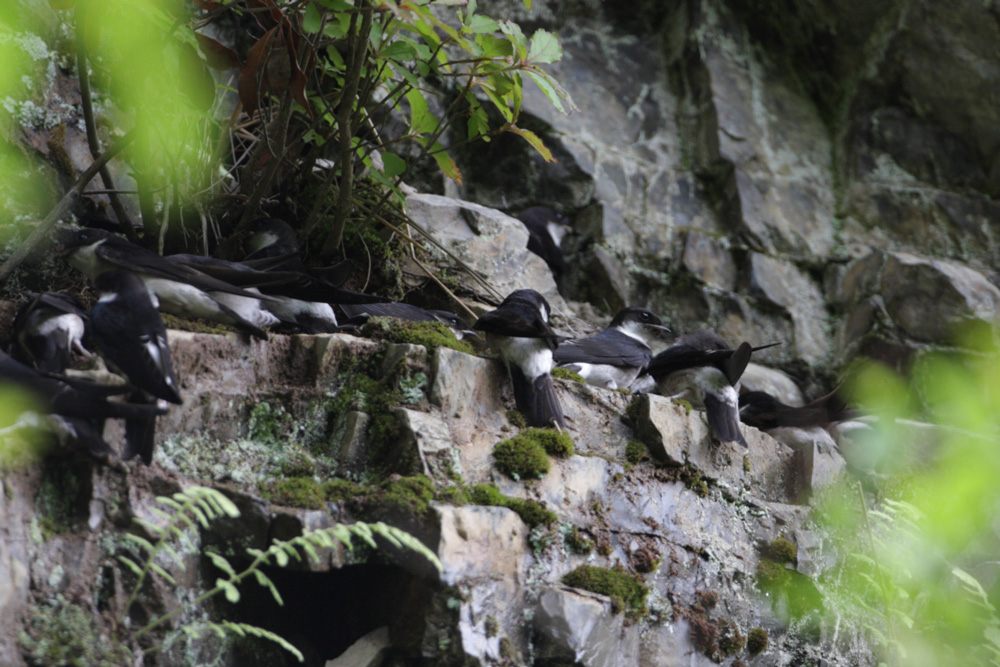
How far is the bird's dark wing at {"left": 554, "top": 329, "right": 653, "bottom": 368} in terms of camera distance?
5105 millimetres

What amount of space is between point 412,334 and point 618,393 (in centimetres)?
116

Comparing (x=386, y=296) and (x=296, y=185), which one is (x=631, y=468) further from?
(x=296, y=185)

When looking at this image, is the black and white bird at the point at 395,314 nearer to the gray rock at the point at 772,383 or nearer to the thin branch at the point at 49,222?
the thin branch at the point at 49,222

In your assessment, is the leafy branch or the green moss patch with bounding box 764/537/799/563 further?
the green moss patch with bounding box 764/537/799/563

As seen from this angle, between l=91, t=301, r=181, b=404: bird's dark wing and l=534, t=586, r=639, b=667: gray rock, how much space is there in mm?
1662

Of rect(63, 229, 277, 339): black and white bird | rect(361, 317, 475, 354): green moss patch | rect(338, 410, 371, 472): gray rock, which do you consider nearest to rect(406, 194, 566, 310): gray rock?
rect(361, 317, 475, 354): green moss patch

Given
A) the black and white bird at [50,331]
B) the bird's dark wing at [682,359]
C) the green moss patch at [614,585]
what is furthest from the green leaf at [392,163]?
the green moss patch at [614,585]

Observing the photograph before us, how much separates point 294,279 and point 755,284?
436 cm

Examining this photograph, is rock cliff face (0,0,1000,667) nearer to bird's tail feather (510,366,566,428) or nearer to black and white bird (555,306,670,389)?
bird's tail feather (510,366,566,428)

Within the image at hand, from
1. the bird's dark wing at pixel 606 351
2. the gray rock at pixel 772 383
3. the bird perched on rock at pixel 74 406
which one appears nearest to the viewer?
the bird perched on rock at pixel 74 406

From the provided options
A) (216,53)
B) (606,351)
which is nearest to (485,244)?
(606,351)

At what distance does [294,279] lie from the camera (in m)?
4.24

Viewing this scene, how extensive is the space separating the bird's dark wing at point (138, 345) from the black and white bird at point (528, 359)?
1.47 m

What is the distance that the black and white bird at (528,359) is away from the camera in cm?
406
